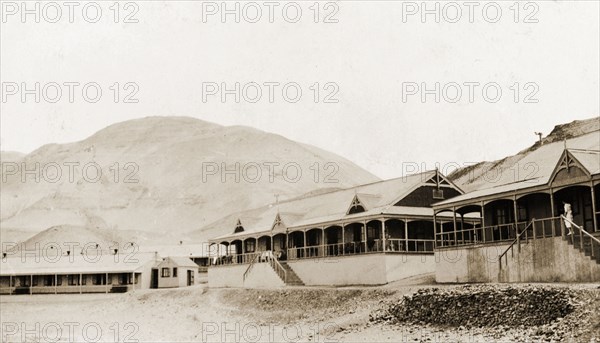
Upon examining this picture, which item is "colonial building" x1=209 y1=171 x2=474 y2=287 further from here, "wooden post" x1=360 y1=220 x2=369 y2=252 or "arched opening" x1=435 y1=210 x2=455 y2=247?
"arched opening" x1=435 y1=210 x2=455 y2=247

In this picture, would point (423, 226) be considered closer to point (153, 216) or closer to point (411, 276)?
point (411, 276)

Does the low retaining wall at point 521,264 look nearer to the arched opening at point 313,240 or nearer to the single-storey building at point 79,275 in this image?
the arched opening at point 313,240

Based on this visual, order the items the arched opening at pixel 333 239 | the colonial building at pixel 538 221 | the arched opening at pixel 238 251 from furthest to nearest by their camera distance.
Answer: the arched opening at pixel 238 251
the arched opening at pixel 333 239
the colonial building at pixel 538 221

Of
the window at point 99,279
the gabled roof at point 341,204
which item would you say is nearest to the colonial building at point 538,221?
the gabled roof at point 341,204

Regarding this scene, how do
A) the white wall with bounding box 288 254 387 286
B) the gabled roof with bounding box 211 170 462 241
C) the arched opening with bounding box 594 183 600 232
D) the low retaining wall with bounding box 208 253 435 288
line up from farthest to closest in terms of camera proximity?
the gabled roof with bounding box 211 170 462 241
the white wall with bounding box 288 254 387 286
the low retaining wall with bounding box 208 253 435 288
the arched opening with bounding box 594 183 600 232

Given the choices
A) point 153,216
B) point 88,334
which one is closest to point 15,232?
point 153,216

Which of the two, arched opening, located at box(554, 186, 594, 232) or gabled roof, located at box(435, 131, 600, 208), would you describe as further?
gabled roof, located at box(435, 131, 600, 208)

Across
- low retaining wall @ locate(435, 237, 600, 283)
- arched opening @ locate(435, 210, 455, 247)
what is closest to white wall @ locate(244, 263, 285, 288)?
arched opening @ locate(435, 210, 455, 247)
